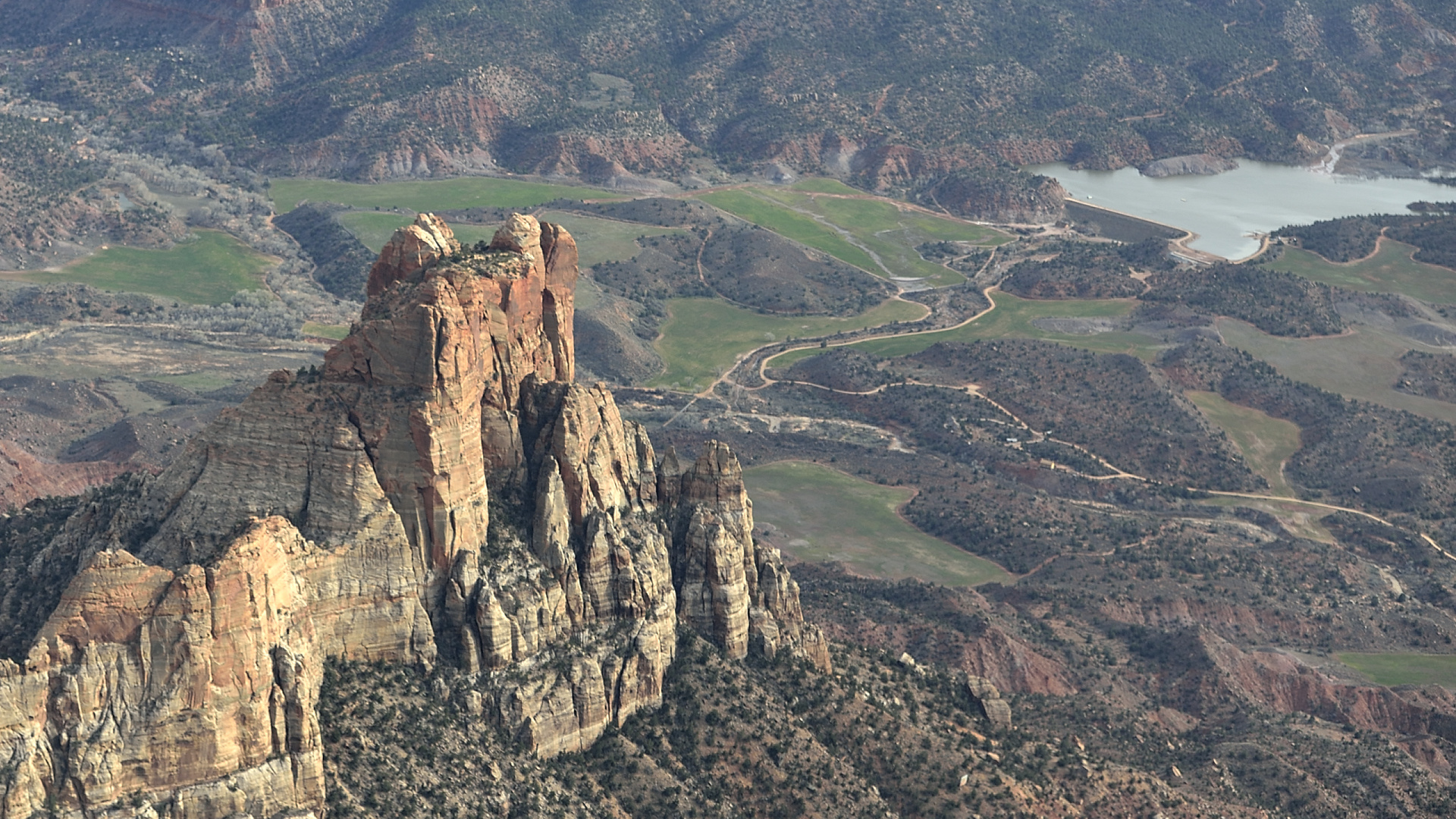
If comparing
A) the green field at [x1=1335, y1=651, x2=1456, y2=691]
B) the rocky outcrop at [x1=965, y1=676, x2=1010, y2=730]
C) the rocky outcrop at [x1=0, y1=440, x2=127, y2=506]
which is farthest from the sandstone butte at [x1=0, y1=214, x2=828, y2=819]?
the rocky outcrop at [x1=0, y1=440, x2=127, y2=506]

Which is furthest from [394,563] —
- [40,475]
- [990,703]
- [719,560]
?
[40,475]

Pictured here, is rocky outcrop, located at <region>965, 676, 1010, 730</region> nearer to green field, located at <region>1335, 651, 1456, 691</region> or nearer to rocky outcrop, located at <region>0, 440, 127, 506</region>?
green field, located at <region>1335, 651, 1456, 691</region>

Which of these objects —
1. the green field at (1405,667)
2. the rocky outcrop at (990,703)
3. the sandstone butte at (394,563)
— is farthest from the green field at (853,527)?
the sandstone butte at (394,563)

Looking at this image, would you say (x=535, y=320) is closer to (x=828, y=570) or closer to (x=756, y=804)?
(x=756, y=804)

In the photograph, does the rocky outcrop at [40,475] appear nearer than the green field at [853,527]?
Yes

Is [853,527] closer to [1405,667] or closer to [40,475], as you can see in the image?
[1405,667]

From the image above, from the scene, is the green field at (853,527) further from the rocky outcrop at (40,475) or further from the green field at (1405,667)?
the rocky outcrop at (40,475)
